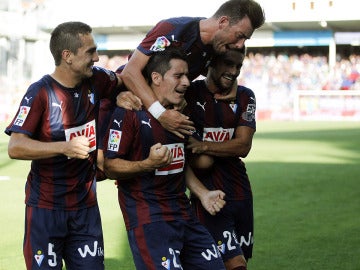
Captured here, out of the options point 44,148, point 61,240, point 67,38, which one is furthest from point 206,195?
point 67,38

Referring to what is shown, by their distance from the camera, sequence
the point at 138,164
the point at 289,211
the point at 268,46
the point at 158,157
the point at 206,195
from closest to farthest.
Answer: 1. the point at 158,157
2. the point at 138,164
3. the point at 206,195
4. the point at 289,211
5. the point at 268,46

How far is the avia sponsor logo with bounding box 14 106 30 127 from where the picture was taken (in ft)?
16.7

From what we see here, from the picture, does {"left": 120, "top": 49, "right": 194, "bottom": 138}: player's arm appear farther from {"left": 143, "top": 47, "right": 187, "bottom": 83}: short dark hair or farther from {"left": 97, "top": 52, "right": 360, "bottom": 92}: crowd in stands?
{"left": 97, "top": 52, "right": 360, "bottom": 92}: crowd in stands

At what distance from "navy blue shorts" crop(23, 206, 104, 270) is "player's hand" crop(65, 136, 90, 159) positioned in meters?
0.62

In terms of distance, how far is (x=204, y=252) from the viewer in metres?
5.08

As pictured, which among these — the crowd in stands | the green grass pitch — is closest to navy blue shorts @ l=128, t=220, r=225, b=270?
the green grass pitch

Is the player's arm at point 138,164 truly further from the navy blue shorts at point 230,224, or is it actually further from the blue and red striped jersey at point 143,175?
the navy blue shorts at point 230,224

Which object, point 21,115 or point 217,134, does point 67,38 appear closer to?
point 21,115

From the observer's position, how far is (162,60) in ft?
16.9

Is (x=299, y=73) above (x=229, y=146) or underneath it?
underneath

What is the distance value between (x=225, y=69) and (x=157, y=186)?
118cm

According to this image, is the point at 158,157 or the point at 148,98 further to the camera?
the point at 148,98

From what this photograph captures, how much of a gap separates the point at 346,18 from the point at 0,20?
22.6 m

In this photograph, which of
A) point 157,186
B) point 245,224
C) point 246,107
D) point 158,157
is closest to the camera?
point 158,157
